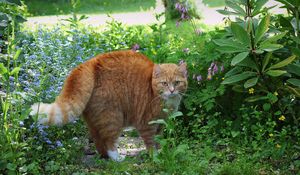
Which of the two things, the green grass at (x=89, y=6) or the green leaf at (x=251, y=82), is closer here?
the green leaf at (x=251, y=82)

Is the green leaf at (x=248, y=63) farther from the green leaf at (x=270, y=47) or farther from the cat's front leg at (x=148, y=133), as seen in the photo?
the cat's front leg at (x=148, y=133)

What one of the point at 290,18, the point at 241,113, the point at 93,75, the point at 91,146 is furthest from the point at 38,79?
the point at 290,18

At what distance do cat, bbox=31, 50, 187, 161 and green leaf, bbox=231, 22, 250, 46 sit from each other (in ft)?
3.37

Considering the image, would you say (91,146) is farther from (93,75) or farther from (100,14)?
(100,14)

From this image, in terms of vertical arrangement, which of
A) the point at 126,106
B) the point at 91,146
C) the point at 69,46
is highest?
the point at 69,46

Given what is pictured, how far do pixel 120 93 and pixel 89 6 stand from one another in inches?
628

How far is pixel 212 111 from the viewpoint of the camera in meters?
6.31

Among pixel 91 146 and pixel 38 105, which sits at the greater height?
pixel 38 105

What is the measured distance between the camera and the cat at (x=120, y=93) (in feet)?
18.4

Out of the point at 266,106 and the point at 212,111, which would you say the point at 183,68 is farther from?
the point at 266,106

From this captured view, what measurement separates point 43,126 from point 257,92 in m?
2.04

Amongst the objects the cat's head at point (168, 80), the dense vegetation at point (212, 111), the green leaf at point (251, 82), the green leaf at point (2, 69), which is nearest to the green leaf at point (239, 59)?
the dense vegetation at point (212, 111)

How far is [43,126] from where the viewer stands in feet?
16.7

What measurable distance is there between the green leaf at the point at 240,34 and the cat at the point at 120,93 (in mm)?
→ 1028
